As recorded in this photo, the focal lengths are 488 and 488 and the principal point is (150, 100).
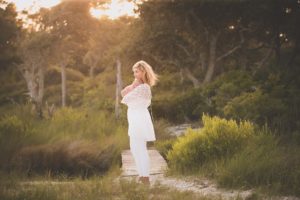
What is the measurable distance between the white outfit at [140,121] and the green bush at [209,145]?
43.3 inches

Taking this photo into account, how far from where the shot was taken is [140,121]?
24.0 feet

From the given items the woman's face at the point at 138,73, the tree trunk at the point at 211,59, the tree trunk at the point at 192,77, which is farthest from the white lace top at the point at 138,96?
the tree trunk at the point at 211,59

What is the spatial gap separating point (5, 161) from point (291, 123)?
8122mm

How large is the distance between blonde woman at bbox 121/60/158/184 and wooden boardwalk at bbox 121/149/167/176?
44.1 inches

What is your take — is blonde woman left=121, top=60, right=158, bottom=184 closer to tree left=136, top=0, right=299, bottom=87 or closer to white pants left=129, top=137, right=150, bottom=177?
white pants left=129, top=137, right=150, bottom=177

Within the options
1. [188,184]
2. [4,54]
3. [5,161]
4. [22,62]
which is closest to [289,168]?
[188,184]

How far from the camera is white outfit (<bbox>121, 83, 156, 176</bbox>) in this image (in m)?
7.25

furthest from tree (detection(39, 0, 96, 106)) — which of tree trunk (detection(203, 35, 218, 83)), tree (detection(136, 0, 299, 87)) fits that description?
tree trunk (detection(203, 35, 218, 83))

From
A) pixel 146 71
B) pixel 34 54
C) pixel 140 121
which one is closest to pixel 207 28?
pixel 34 54

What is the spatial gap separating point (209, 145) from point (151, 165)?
4.81 feet

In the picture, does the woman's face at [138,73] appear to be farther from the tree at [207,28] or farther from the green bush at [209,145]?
the tree at [207,28]

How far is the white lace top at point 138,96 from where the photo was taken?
723cm

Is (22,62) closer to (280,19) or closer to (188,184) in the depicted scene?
(280,19)

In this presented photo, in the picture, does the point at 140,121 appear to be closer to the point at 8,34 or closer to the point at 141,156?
the point at 141,156
